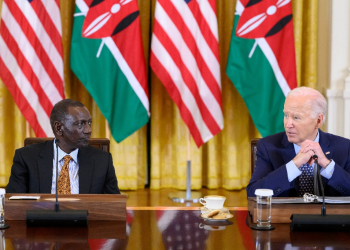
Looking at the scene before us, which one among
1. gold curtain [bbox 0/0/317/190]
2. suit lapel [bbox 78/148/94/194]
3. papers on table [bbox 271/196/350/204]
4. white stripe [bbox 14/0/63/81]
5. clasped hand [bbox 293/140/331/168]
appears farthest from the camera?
gold curtain [bbox 0/0/317/190]

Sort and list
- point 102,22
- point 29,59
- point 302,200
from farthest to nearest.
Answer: point 102,22
point 29,59
point 302,200

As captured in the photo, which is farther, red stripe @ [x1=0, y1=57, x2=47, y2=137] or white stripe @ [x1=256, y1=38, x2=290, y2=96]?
white stripe @ [x1=256, y1=38, x2=290, y2=96]

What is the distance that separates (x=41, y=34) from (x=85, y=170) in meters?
2.39

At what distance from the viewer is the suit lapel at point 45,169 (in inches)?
98.6

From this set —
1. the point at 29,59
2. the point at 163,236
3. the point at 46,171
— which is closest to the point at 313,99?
the point at 163,236

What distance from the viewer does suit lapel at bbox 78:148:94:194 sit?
8.20 feet

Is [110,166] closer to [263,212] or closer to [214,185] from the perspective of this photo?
[263,212]

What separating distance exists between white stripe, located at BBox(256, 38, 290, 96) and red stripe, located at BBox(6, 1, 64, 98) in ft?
6.56

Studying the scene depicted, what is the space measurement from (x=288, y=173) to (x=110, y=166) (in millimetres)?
953

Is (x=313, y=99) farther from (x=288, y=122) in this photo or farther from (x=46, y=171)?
(x=46, y=171)

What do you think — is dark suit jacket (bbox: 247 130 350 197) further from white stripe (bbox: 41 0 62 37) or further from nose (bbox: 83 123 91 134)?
white stripe (bbox: 41 0 62 37)

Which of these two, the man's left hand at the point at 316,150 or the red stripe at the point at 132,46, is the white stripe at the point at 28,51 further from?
the man's left hand at the point at 316,150

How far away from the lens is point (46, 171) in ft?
8.25

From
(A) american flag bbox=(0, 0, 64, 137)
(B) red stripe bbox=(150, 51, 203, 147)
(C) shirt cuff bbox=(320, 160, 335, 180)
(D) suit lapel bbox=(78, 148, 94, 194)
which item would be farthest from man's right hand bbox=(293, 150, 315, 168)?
(A) american flag bbox=(0, 0, 64, 137)
